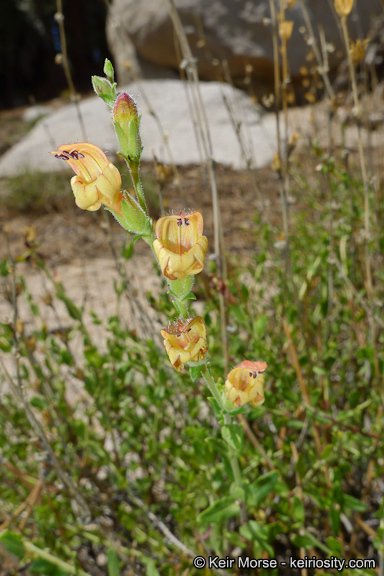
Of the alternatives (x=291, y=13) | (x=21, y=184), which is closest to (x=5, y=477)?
(x=21, y=184)

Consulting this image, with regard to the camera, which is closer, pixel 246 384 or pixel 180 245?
pixel 180 245

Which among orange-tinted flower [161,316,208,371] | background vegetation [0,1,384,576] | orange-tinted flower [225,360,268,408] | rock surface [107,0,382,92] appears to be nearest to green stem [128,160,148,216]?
orange-tinted flower [161,316,208,371]

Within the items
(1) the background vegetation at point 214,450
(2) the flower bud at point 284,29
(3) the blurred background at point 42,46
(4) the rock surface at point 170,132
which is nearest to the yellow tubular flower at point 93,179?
(1) the background vegetation at point 214,450

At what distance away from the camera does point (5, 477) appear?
1325 mm

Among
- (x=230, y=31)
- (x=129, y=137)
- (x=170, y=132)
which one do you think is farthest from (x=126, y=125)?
(x=230, y=31)

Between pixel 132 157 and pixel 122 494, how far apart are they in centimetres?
101

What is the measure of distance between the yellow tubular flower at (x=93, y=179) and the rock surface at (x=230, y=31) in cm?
534

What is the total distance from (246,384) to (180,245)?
22cm

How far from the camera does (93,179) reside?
53 cm

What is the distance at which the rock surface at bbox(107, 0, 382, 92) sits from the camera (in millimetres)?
5387

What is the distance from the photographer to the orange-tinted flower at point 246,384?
0.61 m

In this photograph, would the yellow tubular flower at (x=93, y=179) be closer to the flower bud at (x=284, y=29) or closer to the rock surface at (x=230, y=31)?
the flower bud at (x=284, y=29)

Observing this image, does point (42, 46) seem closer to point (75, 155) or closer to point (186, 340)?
point (75, 155)

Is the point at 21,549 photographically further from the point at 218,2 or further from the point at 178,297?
the point at 218,2
